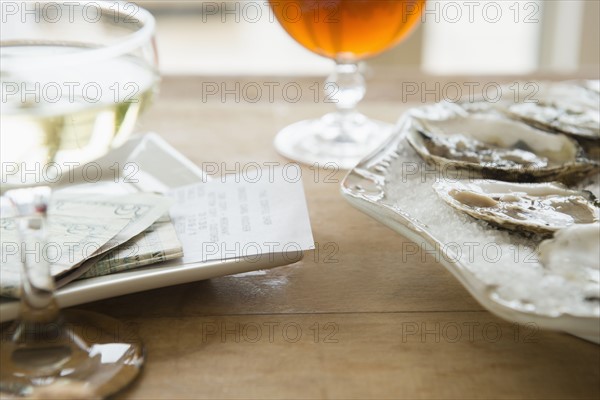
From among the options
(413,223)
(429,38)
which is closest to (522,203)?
(413,223)

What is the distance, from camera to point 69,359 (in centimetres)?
52

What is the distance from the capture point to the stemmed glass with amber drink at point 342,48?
894mm

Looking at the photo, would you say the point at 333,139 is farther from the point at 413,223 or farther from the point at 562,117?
the point at 413,223

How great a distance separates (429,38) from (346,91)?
1.63 m

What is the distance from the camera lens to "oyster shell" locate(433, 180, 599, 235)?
0.60 m

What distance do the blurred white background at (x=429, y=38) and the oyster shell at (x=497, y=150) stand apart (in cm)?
156

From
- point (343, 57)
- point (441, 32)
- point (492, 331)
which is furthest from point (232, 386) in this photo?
point (441, 32)

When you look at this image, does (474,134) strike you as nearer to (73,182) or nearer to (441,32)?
(73,182)

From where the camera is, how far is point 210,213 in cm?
69

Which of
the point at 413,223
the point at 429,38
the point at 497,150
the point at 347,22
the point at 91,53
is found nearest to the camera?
the point at 91,53

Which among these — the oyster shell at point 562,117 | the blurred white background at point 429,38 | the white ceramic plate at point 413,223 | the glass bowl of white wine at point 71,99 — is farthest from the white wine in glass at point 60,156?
the blurred white background at point 429,38

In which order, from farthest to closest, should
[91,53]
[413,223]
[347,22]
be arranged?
1. [347,22]
2. [413,223]
3. [91,53]

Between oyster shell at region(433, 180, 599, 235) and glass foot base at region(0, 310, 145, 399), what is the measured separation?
27 centimetres

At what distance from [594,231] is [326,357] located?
202mm
